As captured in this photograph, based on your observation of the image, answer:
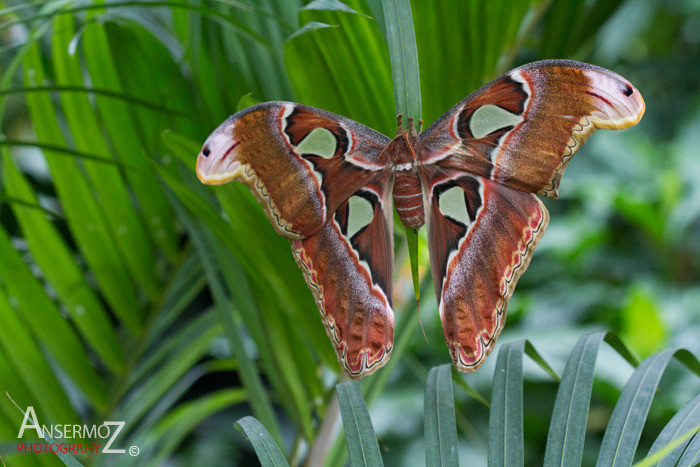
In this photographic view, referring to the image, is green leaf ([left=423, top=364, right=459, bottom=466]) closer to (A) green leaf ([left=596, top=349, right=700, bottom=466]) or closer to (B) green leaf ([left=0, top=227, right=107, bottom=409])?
(A) green leaf ([left=596, top=349, right=700, bottom=466])

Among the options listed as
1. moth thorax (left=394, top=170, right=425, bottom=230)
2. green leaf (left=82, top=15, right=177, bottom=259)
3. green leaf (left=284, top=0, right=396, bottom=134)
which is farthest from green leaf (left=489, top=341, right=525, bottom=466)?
green leaf (left=82, top=15, right=177, bottom=259)

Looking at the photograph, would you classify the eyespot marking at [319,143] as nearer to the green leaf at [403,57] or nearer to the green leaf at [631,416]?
the green leaf at [403,57]

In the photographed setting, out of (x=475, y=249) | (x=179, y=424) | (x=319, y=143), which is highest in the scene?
(x=319, y=143)

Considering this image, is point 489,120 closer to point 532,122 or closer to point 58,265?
point 532,122

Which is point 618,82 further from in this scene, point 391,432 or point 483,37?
point 391,432

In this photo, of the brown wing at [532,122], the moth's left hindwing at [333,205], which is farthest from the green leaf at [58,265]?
the brown wing at [532,122]

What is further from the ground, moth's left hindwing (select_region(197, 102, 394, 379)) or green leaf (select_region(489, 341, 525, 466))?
moth's left hindwing (select_region(197, 102, 394, 379))

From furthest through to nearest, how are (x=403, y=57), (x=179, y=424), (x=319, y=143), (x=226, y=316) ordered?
(x=179, y=424), (x=226, y=316), (x=319, y=143), (x=403, y=57)

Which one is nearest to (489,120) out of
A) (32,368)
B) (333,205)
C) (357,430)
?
(333,205)
